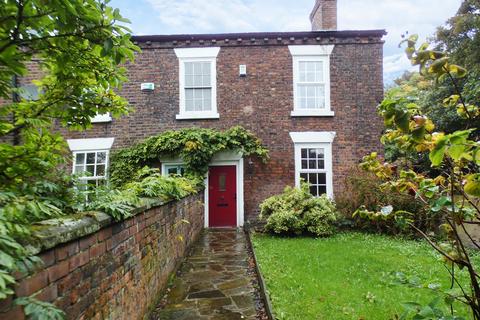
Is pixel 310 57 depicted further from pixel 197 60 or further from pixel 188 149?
pixel 188 149

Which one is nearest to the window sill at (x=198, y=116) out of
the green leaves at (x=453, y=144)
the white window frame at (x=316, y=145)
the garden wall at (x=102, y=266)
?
the white window frame at (x=316, y=145)

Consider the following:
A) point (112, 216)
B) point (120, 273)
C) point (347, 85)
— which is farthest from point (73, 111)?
point (347, 85)

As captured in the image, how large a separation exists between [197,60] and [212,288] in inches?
313

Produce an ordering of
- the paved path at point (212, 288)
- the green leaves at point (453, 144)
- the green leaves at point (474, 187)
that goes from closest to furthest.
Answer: the green leaves at point (453, 144) → the green leaves at point (474, 187) → the paved path at point (212, 288)

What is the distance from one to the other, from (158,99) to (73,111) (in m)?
7.97

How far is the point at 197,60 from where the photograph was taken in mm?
10602

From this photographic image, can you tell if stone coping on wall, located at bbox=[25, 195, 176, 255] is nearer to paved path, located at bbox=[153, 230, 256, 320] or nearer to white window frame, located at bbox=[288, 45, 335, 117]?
paved path, located at bbox=[153, 230, 256, 320]

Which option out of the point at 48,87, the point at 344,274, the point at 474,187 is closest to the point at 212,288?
the point at 344,274

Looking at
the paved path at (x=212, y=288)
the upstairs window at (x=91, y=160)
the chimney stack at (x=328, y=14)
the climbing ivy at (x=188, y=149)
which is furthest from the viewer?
the chimney stack at (x=328, y=14)

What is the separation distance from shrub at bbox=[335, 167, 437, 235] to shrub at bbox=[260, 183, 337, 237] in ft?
1.97

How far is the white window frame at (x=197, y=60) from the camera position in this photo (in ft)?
34.5

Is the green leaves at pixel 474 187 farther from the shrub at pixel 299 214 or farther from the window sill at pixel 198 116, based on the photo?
the window sill at pixel 198 116

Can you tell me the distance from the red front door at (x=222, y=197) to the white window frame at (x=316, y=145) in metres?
2.16

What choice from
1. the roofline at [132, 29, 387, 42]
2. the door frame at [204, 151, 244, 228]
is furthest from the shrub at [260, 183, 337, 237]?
the roofline at [132, 29, 387, 42]
